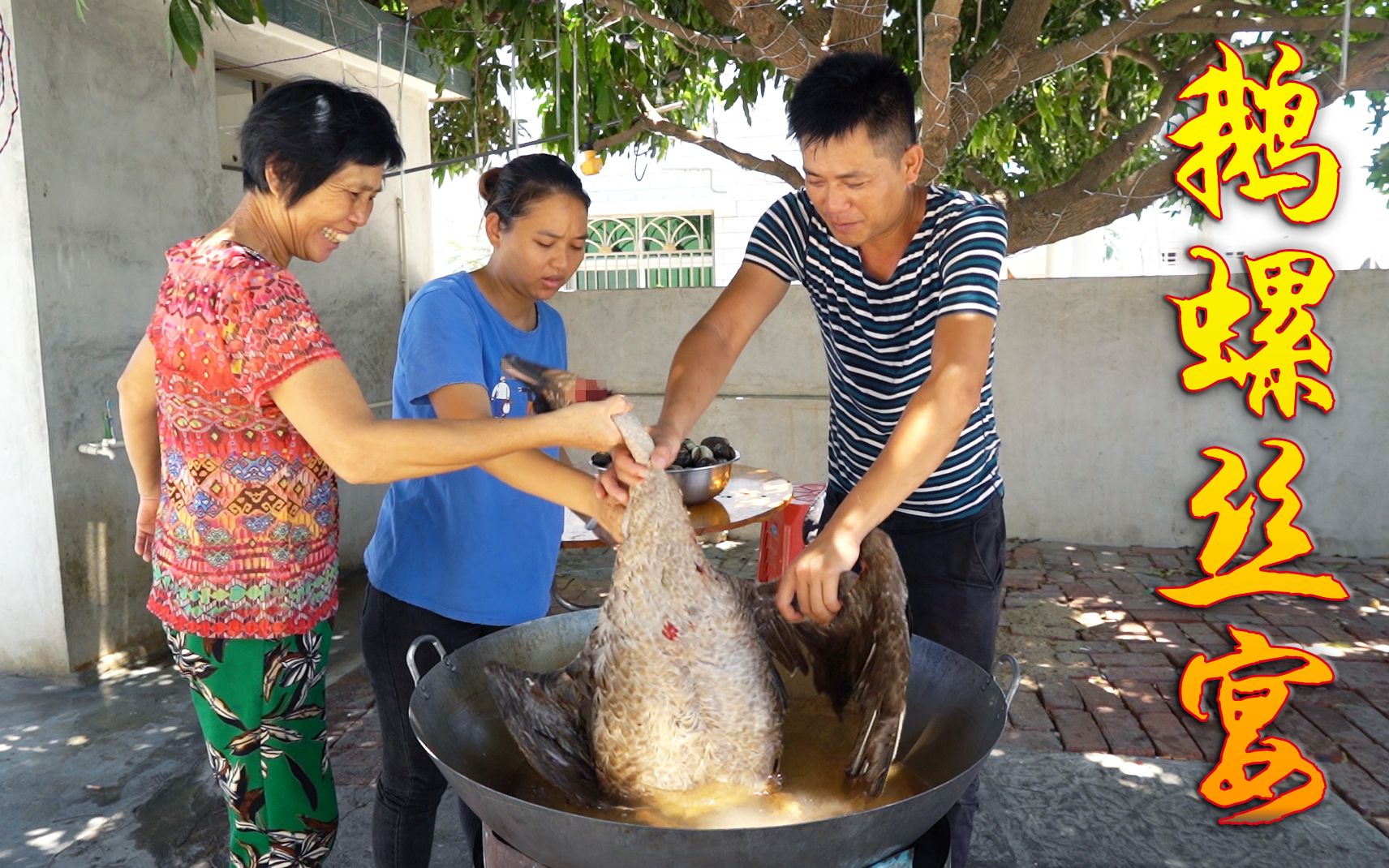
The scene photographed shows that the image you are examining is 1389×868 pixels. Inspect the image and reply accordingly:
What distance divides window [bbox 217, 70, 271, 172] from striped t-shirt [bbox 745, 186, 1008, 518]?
14.3 feet

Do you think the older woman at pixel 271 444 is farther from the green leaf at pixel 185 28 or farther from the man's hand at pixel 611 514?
the green leaf at pixel 185 28

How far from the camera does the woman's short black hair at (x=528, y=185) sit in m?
2.14

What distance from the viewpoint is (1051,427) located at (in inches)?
268

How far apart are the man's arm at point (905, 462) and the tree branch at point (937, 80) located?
2008 millimetres

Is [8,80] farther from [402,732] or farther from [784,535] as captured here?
[784,535]

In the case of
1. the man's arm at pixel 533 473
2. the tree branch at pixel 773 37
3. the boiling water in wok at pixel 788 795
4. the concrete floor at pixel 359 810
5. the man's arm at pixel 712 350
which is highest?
the tree branch at pixel 773 37

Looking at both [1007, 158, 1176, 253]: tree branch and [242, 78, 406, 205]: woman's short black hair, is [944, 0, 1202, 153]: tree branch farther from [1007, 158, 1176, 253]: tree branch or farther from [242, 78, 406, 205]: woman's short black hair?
[242, 78, 406, 205]: woman's short black hair

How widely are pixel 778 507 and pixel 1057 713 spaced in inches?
58.0

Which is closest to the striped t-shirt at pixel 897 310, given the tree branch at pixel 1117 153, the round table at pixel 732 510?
the round table at pixel 732 510

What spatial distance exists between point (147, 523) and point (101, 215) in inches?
118

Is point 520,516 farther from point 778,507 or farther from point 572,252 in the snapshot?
point 778,507

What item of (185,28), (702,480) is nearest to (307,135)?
(185,28)

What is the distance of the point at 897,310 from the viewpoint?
6.87 ft

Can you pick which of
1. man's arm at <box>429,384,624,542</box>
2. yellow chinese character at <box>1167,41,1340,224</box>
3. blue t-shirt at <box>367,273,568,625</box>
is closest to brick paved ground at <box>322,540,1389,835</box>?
blue t-shirt at <box>367,273,568,625</box>
